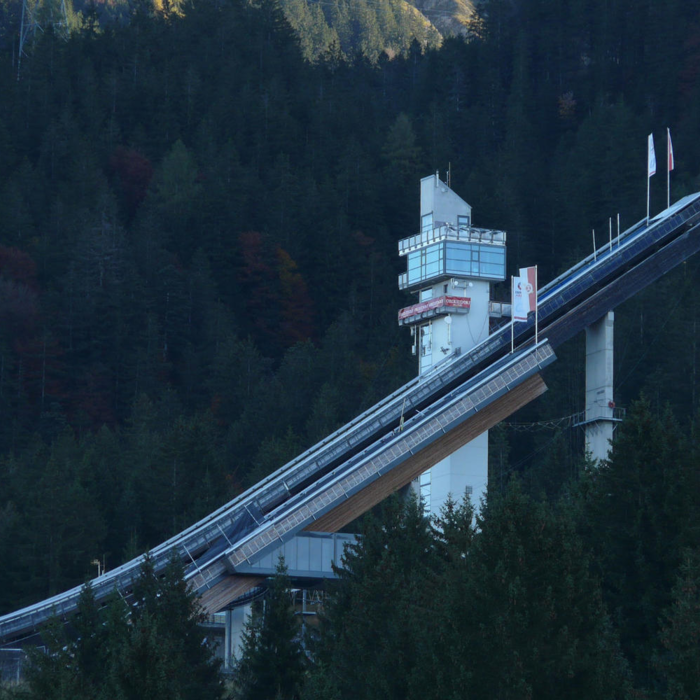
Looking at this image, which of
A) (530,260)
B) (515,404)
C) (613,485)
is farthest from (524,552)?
(530,260)

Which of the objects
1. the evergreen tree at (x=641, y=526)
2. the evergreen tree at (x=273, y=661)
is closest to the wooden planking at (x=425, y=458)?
the evergreen tree at (x=273, y=661)

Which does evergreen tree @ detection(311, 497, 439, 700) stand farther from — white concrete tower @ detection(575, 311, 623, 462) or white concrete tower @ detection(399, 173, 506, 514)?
white concrete tower @ detection(575, 311, 623, 462)

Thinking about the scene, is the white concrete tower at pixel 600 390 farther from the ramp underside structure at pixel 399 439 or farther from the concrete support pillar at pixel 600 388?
the ramp underside structure at pixel 399 439

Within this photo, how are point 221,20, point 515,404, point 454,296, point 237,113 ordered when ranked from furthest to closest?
point 221,20, point 237,113, point 454,296, point 515,404

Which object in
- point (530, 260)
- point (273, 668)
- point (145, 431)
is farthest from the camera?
point (530, 260)

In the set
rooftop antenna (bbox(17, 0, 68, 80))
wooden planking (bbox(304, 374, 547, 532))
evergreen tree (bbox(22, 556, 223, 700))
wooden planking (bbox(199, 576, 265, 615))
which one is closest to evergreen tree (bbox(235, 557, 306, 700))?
evergreen tree (bbox(22, 556, 223, 700))

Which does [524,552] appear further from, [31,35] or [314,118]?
[31,35]
